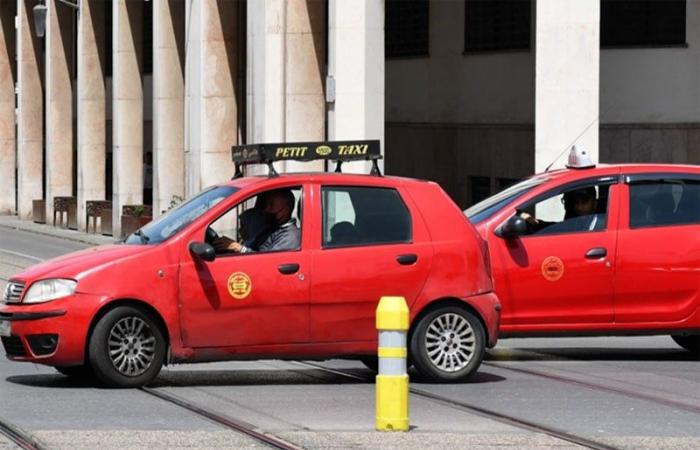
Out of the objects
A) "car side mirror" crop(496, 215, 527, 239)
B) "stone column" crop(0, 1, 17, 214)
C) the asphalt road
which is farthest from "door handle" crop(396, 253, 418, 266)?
"stone column" crop(0, 1, 17, 214)

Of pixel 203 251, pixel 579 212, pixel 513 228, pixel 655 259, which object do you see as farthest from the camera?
pixel 579 212

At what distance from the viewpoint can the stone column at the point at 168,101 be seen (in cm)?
4222

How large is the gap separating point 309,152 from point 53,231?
33.5 metres

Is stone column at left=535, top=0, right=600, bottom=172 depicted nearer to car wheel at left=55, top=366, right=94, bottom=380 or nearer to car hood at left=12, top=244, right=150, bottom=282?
car wheel at left=55, top=366, right=94, bottom=380

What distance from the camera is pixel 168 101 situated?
42.3m

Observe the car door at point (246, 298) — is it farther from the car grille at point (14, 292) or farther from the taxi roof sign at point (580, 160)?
the taxi roof sign at point (580, 160)

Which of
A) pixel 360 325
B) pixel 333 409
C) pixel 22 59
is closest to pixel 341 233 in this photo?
pixel 360 325

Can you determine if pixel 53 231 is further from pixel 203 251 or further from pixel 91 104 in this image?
pixel 203 251

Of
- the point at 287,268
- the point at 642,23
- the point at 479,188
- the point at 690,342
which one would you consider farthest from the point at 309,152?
the point at 479,188

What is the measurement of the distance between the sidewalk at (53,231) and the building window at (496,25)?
9359 mm

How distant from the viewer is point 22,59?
2153 inches

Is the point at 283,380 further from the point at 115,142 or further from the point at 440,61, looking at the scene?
the point at 115,142

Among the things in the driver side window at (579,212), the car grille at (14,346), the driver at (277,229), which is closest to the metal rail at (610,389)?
the driver side window at (579,212)

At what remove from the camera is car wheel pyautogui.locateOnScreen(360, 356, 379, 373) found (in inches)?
587
